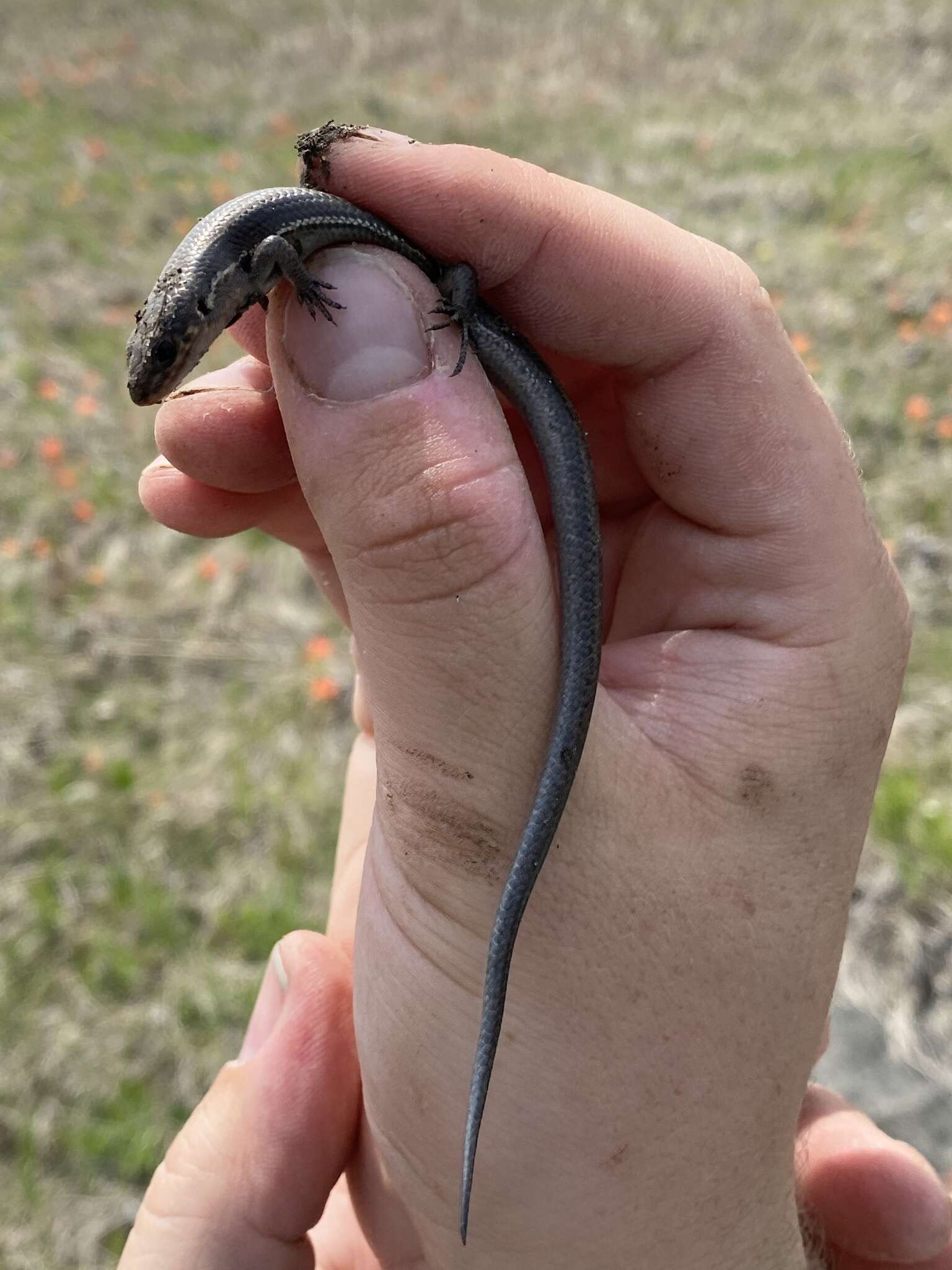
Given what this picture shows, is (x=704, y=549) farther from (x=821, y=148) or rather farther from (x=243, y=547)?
(x=821, y=148)

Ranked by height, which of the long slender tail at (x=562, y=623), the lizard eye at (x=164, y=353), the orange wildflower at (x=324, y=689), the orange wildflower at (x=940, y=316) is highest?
the orange wildflower at (x=940, y=316)

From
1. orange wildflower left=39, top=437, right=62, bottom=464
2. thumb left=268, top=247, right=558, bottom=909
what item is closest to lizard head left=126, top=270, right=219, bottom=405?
thumb left=268, top=247, right=558, bottom=909

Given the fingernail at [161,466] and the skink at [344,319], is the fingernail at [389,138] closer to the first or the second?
the skink at [344,319]

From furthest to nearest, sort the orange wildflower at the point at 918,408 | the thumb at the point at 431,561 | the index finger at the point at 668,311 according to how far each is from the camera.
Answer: the orange wildflower at the point at 918,408 < the index finger at the point at 668,311 < the thumb at the point at 431,561

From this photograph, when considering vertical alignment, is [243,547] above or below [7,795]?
above

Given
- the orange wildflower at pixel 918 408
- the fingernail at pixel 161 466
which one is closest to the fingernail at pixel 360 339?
the fingernail at pixel 161 466

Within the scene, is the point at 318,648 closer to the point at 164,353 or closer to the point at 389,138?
the point at 164,353

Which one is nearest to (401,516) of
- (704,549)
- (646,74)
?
(704,549)
